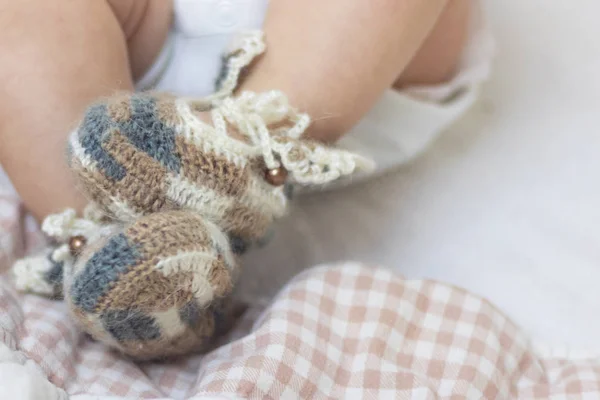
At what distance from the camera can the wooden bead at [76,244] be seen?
504 mm

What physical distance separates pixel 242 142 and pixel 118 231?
0.35 ft

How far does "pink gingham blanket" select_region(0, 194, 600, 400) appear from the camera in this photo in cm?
47

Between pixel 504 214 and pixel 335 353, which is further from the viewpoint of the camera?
pixel 504 214

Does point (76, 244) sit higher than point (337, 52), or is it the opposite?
point (337, 52)

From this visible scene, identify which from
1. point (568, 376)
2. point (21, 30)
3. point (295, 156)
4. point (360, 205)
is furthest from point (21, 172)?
point (568, 376)

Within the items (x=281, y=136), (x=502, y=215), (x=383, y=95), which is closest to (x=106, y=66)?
(x=281, y=136)

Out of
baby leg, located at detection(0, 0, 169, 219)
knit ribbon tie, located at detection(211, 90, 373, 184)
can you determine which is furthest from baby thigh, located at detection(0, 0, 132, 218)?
knit ribbon tie, located at detection(211, 90, 373, 184)

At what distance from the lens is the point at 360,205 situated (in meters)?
0.72

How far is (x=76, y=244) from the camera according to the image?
506 mm

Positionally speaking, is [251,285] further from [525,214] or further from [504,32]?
[504,32]

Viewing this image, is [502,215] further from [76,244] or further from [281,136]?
[76,244]

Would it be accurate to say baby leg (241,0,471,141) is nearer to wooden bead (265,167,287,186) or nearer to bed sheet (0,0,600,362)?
wooden bead (265,167,287,186)

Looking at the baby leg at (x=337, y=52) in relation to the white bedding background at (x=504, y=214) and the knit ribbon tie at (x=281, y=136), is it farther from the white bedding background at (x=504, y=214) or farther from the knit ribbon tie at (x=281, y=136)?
the white bedding background at (x=504, y=214)

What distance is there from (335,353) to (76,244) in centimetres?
20
